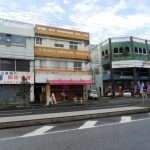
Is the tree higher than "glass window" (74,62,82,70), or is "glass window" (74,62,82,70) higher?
"glass window" (74,62,82,70)

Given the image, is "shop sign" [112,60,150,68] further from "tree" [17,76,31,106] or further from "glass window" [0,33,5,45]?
"tree" [17,76,31,106]

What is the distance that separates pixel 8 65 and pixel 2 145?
30444 mm

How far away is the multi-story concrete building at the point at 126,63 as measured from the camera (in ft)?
201

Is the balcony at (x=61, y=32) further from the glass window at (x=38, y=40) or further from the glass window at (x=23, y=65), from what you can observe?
the glass window at (x=23, y=65)

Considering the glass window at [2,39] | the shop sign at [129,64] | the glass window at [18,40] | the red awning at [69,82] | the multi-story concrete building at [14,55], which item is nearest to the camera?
the multi-story concrete building at [14,55]

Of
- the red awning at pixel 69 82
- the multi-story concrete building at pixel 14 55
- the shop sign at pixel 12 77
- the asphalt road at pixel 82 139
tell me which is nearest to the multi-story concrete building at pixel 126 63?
the red awning at pixel 69 82

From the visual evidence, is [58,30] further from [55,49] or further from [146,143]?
[146,143]

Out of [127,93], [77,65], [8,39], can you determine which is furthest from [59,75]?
[127,93]

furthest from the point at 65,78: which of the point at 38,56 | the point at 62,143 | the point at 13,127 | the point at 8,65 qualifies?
the point at 62,143

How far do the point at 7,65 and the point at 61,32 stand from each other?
1046 centimetres

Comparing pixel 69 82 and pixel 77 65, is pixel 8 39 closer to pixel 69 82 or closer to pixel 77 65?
pixel 69 82

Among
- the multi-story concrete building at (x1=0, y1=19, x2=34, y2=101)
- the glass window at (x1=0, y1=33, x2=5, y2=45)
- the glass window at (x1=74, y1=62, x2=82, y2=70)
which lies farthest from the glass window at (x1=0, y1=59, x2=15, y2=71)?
the glass window at (x1=74, y1=62, x2=82, y2=70)

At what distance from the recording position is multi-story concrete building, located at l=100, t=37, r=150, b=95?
6125 cm

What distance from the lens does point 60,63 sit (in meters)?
43.3
